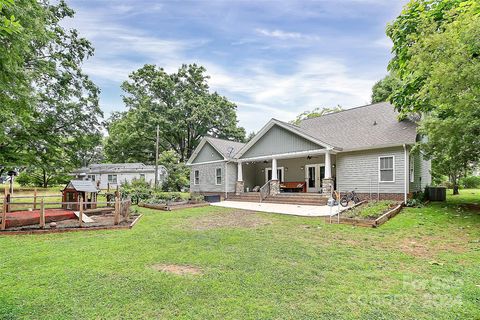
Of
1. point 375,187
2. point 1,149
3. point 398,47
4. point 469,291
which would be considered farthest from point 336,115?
point 1,149

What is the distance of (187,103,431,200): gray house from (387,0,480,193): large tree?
2.27 m

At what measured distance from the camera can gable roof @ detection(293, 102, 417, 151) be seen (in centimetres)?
1389

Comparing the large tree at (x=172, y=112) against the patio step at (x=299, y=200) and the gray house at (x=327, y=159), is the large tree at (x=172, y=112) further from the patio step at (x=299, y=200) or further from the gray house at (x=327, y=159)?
the patio step at (x=299, y=200)

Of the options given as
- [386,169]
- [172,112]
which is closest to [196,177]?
[172,112]

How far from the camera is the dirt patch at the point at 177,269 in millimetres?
4629

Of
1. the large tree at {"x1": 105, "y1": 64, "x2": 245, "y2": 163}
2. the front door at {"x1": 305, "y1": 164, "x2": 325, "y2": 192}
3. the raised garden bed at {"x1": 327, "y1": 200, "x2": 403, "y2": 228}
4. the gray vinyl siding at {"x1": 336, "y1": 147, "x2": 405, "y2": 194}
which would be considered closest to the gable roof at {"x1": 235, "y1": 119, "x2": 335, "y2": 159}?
the gray vinyl siding at {"x1": 336, "y1": 147, "x2": 405, "y2": 194}

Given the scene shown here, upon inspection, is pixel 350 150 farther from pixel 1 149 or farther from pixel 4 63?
pixel 1 149

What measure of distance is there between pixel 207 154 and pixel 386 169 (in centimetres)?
1426

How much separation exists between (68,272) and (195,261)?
2237mm

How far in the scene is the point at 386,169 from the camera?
1399 cm

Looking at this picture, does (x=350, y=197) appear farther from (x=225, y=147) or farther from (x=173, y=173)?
(x=173, y=173)

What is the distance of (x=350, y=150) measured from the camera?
1509 centimetres

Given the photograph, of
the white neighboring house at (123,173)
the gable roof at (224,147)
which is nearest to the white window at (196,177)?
the gable roof at (224,147)

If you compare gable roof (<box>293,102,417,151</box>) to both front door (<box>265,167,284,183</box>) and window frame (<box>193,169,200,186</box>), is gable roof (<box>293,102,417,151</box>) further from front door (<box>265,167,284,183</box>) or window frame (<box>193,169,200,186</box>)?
window frame (<box>193,169,200,186</box>)
